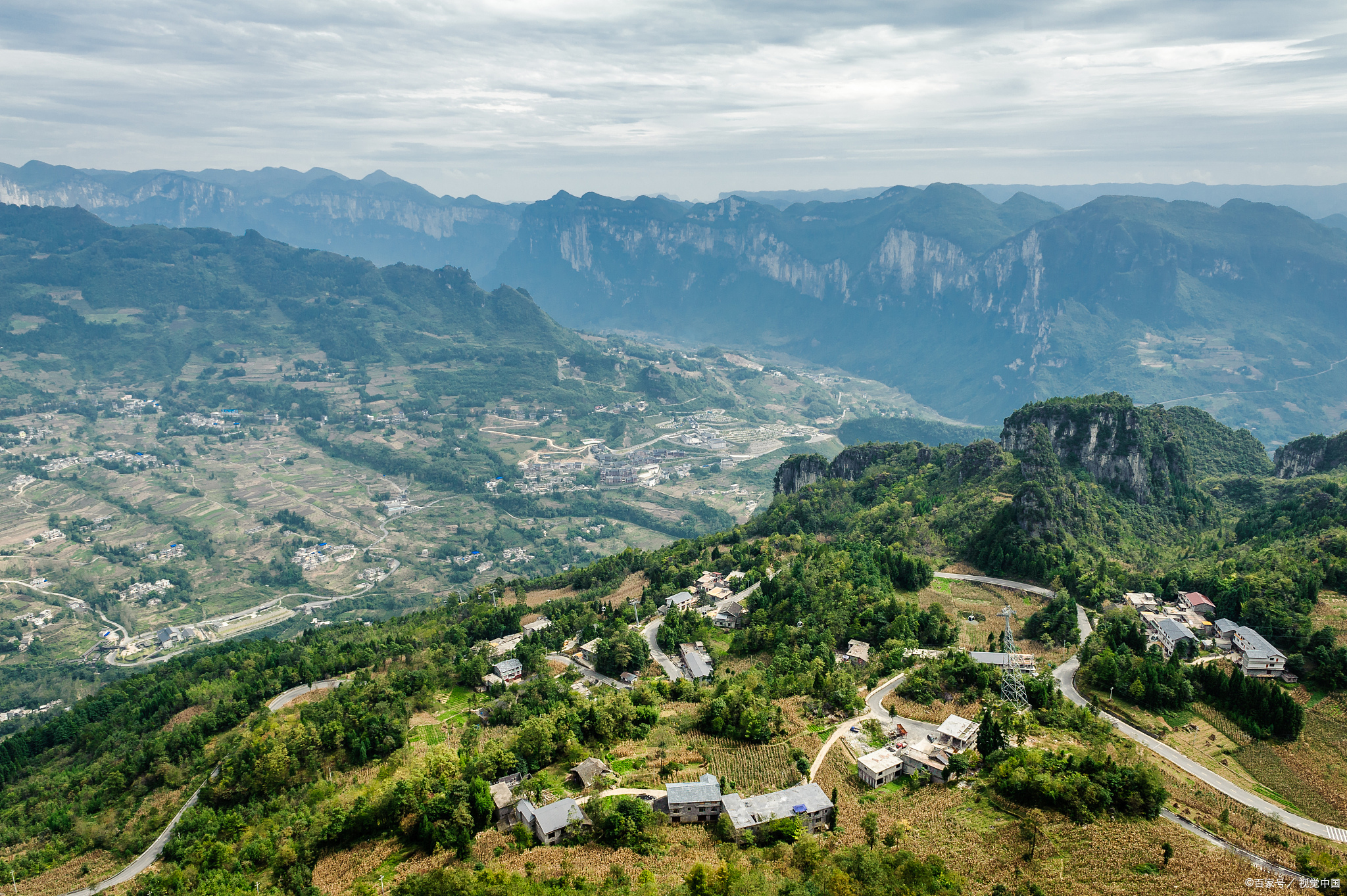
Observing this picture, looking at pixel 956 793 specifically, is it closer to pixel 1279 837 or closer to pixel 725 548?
pixel 1279 837

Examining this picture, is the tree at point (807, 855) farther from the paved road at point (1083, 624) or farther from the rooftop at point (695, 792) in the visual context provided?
the paved road at point (1083, 624)

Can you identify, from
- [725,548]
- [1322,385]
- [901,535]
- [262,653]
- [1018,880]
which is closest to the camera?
[1018,880]

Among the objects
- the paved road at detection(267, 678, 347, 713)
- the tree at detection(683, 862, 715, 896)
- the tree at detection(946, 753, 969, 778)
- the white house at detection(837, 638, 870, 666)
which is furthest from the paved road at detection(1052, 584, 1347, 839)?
the paved road at detection(267, 678, 347, 713)

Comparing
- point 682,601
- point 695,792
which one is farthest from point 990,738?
point 682,601

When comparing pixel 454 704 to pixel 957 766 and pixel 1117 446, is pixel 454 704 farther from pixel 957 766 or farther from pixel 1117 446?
pixel 1117 446

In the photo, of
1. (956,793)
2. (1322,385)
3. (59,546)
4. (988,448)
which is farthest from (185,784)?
(1322,385)

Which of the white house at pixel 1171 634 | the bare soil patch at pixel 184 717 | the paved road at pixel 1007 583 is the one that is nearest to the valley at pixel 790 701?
the white house at pixel 1171 634
